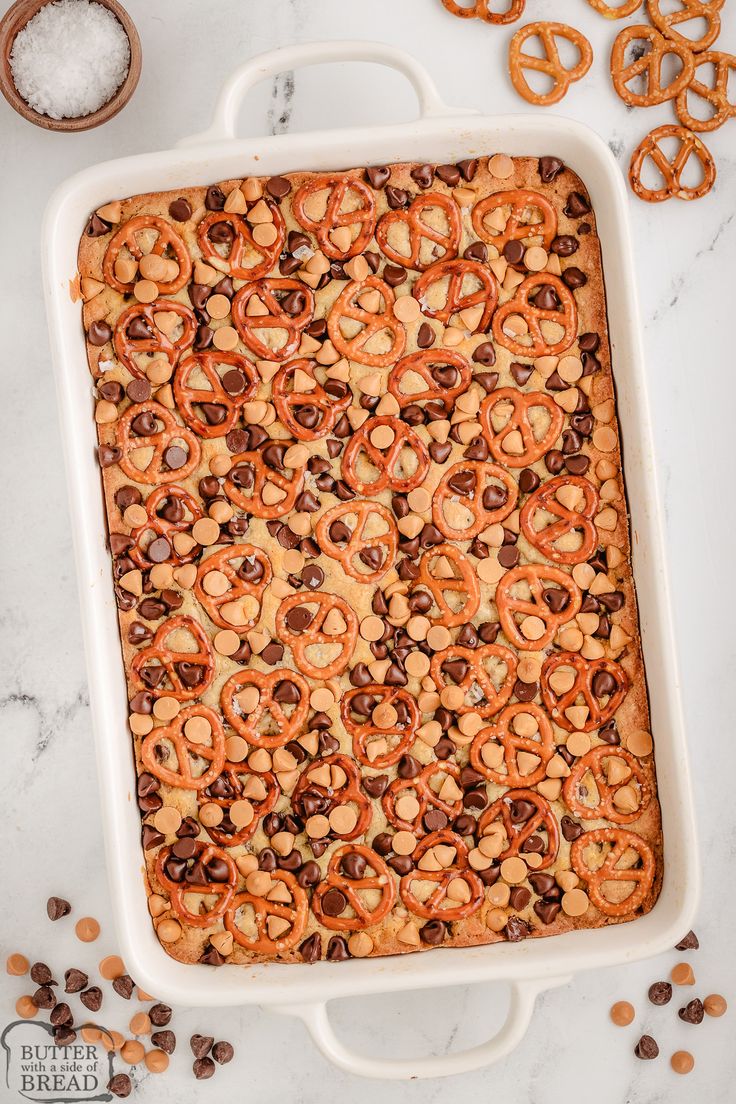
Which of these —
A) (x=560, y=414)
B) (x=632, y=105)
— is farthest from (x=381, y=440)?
(x=632, y=105)

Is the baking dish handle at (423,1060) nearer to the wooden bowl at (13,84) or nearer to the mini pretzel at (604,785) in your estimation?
the mini pretzel at (604,785)

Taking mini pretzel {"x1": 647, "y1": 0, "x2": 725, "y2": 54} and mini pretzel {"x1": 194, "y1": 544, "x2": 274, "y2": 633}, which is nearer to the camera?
mini pretzel {"x1": 194, "y1": 544, "x2": 274, "y2": 633}

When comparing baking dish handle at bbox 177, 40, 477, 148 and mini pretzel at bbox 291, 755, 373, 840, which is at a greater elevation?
baking dish handle at bbox 177, 40, 477, 148

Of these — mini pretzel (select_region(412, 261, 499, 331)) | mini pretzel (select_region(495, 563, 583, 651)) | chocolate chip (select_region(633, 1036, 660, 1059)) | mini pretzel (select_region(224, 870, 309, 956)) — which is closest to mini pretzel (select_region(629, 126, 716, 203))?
mini pretzel (select_region(412, 261, 499, 331))

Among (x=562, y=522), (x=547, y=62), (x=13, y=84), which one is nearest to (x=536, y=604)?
(x=562, y=522)

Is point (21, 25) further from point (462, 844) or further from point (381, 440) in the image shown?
point (462, 844)

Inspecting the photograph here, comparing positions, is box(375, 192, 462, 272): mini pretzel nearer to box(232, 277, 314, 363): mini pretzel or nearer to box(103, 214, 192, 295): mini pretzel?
box(232, 277, 314, 363): mini pretzel
